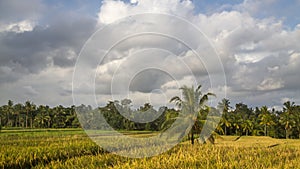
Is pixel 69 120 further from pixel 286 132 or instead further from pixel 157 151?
pixel 157 151

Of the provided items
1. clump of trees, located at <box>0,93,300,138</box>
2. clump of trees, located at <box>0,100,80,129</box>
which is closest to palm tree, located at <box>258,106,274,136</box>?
clump of trees, located at <box>0,93,300,138</box>

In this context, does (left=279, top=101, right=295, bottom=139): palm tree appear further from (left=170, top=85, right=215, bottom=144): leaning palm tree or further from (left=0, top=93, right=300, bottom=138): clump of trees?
(left=170, top=85, right=215, bottom=144): leaning palm tree

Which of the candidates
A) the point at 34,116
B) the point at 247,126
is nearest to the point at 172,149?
the point at 247,126

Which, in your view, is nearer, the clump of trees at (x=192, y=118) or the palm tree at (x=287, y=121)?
the clump of trees at (x=192, y=118)

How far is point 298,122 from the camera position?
180ft

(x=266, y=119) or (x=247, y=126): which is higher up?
(x=266, y=119)

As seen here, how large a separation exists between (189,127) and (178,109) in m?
1.45

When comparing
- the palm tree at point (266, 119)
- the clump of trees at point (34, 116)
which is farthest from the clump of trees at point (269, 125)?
the clump of trees at point (34, 116)

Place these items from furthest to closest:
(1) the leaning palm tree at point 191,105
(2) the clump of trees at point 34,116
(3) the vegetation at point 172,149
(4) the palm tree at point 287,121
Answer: (2) the clump of trees at point 34,116, (4) the palm tree at point 287,121, (1) the leaning palm tree at point 191,105, (3) the vegetation at point 172,149

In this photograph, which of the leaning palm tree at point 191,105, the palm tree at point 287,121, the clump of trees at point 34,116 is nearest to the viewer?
the leaning palm tree at point 191,105

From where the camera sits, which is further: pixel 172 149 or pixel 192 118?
pixel 192 118

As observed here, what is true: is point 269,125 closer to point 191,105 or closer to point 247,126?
point 247,126

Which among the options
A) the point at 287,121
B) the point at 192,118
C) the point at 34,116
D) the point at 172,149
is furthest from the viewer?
the point at 34,116

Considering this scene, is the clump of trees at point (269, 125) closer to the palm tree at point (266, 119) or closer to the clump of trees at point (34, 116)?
the palm tree at point (266, 119)
